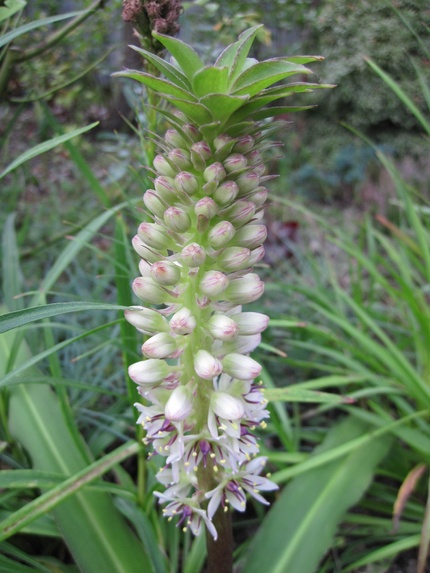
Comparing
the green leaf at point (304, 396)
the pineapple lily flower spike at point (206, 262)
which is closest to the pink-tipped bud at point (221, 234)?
A: the pineapple lily flower spike at point (206, 262)

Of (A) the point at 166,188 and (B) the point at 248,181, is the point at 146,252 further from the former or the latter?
(B) the point at 248,181

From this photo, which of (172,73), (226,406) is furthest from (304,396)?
(172,73)

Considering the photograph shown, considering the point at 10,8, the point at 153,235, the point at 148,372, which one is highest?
the point at 10,8

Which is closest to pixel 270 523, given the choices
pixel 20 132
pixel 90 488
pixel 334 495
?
pixel 334 495

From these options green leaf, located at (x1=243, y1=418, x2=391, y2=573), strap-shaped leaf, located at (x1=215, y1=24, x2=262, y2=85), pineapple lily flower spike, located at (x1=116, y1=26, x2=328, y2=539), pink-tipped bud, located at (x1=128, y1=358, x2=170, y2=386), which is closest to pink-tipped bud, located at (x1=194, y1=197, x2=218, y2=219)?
pineapple lily flower spike, located at (x1=116, y1=26, x2=328, y2=539)

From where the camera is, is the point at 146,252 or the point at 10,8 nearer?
the point at 146,252

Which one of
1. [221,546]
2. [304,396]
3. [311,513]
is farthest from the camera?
[311,513]
